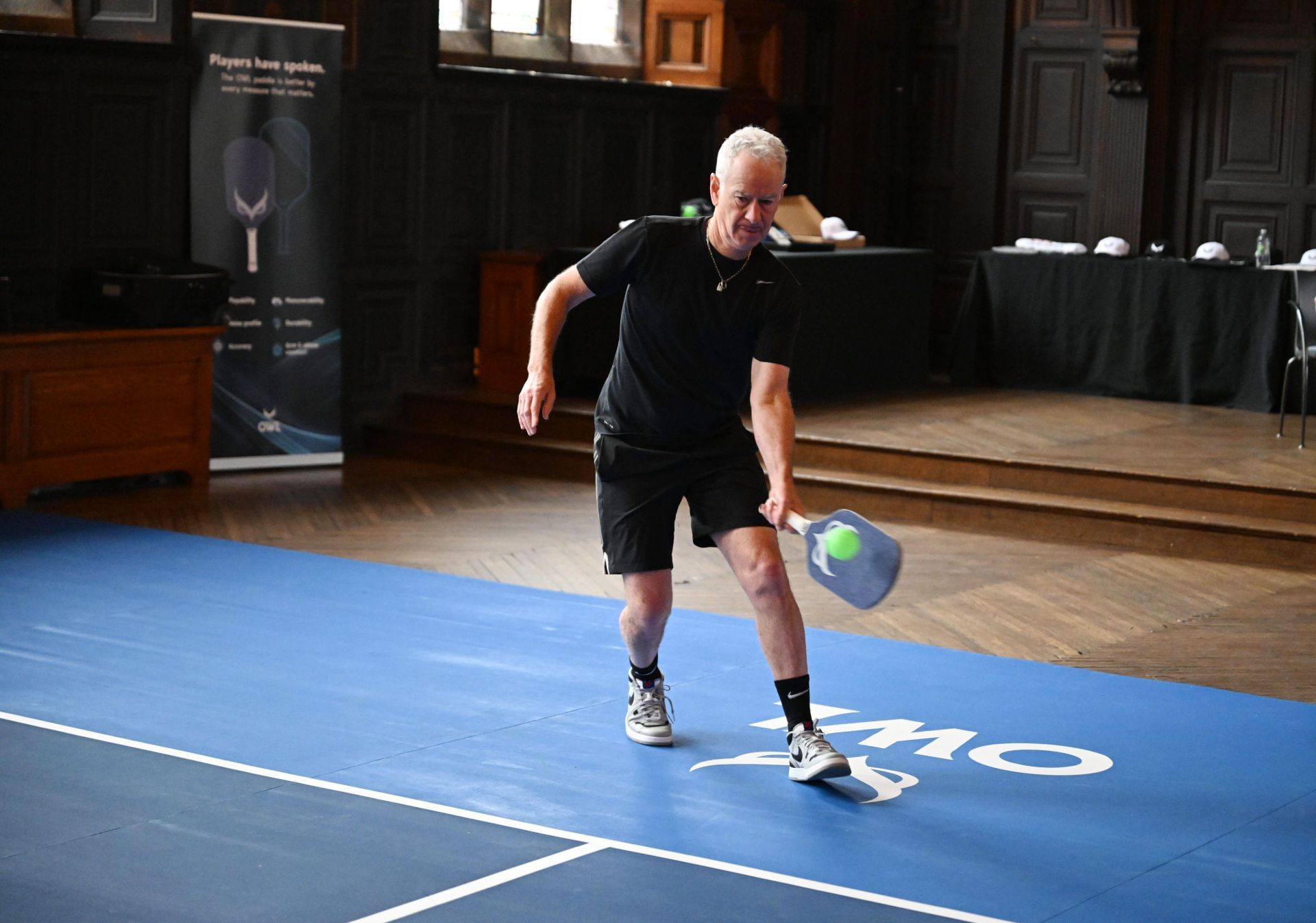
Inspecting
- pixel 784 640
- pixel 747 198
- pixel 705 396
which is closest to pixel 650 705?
pixel 784 640

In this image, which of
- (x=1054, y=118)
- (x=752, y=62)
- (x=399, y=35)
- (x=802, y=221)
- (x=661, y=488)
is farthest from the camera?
(x=1054, y=118)

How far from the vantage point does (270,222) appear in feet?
30.1

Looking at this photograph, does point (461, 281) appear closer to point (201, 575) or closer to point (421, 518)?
point (421, 518)

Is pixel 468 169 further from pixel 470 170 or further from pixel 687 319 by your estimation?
pixel 687 319

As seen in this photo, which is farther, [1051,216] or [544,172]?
[1051,216]

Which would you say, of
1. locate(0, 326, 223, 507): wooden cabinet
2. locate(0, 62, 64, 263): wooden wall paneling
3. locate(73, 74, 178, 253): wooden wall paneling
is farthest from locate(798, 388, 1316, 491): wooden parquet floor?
locate(0, 62, 64, 263): wooden wall paneling

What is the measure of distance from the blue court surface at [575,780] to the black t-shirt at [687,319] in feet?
2.97

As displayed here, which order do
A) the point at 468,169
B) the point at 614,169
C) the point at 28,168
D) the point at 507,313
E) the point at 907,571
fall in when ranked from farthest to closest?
the point at 614,169, the point at 468,169, the point at 507,313, the point at 28,168, the point at 907,571

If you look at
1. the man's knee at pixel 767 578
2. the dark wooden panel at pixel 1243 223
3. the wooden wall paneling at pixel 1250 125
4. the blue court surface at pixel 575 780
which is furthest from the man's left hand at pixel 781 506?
the dark wooden panel at pixel 1243 223

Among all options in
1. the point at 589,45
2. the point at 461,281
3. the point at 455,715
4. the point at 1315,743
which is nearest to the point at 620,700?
the point at 455,715

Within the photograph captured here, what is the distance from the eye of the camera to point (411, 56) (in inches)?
397

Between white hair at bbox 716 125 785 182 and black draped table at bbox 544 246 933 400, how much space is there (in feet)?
17.8

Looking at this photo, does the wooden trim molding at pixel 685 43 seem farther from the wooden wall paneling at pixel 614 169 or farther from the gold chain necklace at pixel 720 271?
the gold chain necklace at pixel 720 271

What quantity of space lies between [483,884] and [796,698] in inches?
41.7
